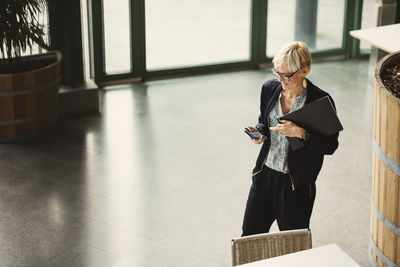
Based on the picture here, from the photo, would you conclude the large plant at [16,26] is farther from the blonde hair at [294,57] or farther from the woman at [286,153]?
the blonde hair at [294,57]

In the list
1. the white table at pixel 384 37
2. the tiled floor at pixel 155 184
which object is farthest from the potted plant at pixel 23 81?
the white table at pixel 384 37

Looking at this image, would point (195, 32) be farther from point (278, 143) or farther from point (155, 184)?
point (278, 143)

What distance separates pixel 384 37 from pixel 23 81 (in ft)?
11.4

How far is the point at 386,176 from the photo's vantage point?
14.1 ft

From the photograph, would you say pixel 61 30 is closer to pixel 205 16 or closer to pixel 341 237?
pixel 205 16

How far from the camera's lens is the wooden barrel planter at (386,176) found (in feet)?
13.5

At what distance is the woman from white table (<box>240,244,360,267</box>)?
0.56 m

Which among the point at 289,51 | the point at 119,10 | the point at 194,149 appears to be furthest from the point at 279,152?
the point at 119,10

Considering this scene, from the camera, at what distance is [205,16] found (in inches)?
361

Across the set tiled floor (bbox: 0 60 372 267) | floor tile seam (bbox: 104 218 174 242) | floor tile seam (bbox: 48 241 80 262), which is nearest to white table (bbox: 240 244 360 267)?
tiled floor (bbox: 0 60 372 267)

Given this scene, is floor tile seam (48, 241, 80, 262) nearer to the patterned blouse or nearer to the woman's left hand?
the patterned blouse

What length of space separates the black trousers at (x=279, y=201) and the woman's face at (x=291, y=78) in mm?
502

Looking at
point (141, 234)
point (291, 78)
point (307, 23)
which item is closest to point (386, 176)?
point (291, 78)

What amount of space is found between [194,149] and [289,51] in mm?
3353
